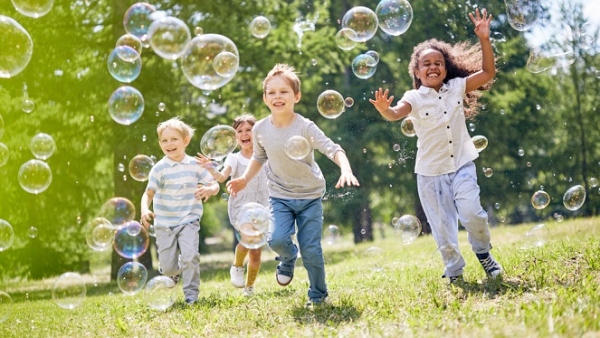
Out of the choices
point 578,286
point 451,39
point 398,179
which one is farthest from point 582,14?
point 578,286

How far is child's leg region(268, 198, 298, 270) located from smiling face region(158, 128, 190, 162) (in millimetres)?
1485

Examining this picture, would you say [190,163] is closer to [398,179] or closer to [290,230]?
[290,230]

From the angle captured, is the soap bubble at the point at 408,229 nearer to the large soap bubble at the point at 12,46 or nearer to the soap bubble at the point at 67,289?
the soap bubble at the point at 67,289

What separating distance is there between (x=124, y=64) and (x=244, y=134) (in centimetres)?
185

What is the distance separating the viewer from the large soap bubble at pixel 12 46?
6551mm

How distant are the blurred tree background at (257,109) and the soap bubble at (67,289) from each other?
474 centimetres

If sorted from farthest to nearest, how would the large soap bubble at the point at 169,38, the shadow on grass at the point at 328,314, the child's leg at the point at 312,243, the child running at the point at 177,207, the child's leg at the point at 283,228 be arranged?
the large soap bubble at the point at 169,38
the child running at the point at 177,207
the child's leg at the point at 283,228
the child's leg at the point at 312,243
the shadow on grass at the point at 328,314

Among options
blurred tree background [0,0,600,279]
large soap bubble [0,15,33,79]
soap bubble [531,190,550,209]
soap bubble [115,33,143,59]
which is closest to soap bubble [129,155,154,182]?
soap bubble [115,33,143,59]

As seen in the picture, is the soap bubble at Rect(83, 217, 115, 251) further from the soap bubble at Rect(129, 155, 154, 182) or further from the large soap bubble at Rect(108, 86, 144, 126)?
the large soap bubble at Rect(108, 86, 144, 126)

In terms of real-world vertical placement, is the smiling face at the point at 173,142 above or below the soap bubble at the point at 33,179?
above

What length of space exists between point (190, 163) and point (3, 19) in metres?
2.38

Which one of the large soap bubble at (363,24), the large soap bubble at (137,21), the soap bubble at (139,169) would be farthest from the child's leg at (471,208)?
the large soap bubble at (137,21)

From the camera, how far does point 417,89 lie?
591 centimetres

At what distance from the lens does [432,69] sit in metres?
5.71
